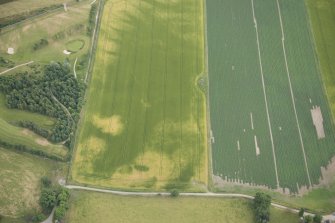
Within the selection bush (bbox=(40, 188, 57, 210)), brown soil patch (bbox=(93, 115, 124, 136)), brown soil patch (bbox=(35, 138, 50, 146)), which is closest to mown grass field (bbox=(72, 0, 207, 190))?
brown soil patch (bbox=(93, 115, 124, 136))

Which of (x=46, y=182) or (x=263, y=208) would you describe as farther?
(x=46, y=182)

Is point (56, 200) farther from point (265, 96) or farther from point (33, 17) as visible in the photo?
point (33, 17)

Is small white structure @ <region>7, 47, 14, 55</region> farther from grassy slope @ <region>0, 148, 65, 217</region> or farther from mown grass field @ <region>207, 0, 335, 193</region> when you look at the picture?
mown grass field @ <region>207, 0, 335, 193</region>

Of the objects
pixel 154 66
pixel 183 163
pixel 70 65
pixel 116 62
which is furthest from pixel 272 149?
pixel 70 65

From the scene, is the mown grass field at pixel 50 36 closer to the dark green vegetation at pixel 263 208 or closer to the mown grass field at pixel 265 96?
the mown grass field at pixel 265 96

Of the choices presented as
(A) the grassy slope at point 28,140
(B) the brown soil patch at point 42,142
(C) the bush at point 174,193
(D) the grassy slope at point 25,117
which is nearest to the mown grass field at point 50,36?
(D) the grassy slope at point 25,117

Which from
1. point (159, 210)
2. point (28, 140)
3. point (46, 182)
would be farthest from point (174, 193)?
point (28, 140)

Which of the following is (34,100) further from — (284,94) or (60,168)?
(284,94)
